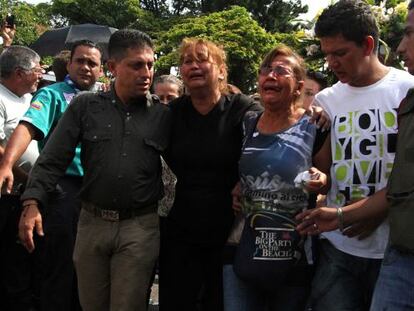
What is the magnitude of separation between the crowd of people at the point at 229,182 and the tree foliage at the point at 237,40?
2136 cm

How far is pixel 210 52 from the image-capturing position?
332 centimetres

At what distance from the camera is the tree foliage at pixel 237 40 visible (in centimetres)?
2512

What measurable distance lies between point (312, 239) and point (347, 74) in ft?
2.79

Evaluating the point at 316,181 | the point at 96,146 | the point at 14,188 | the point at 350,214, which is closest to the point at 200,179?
the point at 96,146

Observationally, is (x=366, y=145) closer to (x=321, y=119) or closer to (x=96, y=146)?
(x=321, y=119)

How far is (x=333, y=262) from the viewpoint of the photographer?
106 inches

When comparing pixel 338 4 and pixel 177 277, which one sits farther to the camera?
pixel 177 277

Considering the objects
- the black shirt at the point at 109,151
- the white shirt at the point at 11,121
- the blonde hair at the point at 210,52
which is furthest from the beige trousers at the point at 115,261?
the white shirt at the point at 11,121

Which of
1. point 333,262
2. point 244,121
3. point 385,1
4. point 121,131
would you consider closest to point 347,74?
point 244,121

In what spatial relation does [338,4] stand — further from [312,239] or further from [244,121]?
[312,239]

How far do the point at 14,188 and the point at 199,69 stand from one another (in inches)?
82.0

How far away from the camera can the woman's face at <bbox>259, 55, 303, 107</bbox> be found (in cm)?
285

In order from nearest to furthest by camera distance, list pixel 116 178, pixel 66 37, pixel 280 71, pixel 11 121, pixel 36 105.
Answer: pixel 280 71
pixel 116 178
pixel 36 105
pixel 11 121
pixel 66 37

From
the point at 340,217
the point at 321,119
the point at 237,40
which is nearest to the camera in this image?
the point at 340,217
